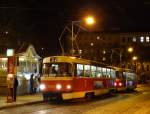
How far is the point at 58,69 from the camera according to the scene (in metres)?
30.0

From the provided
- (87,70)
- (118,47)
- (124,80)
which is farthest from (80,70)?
(118,47)

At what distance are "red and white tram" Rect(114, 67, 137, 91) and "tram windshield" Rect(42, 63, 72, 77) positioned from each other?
17.1 meters

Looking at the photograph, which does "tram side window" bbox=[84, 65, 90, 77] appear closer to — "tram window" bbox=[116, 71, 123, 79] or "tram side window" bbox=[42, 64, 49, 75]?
"tram side window" bbox=[42, 64, 49, 75]

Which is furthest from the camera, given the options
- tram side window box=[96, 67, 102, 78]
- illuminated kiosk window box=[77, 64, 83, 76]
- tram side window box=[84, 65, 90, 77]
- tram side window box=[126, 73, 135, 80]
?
tram side window box=[126, 73, 135, 80]

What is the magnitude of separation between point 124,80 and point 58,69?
25.0 meters

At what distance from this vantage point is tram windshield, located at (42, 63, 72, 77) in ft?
97.8

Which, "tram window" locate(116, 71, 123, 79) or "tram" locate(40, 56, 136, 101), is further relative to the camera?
"tram window" locate(116, 71, 123, 79)

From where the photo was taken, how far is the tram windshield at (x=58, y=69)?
2981cm

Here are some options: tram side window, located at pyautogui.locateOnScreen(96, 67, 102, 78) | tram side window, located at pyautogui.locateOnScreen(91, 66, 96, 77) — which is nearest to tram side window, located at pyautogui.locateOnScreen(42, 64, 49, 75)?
tram side window, located at pyautogui.locateOnScreen(91, 66, 96, 77)

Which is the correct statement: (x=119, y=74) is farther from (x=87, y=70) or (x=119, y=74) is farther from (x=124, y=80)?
(x=87, y=70)

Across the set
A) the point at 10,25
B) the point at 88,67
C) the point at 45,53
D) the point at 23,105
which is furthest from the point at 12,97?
the point at 45,53

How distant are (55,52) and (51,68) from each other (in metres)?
47.6

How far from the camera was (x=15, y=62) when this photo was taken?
95.5 feet

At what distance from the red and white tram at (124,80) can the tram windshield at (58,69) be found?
17.1 metres
